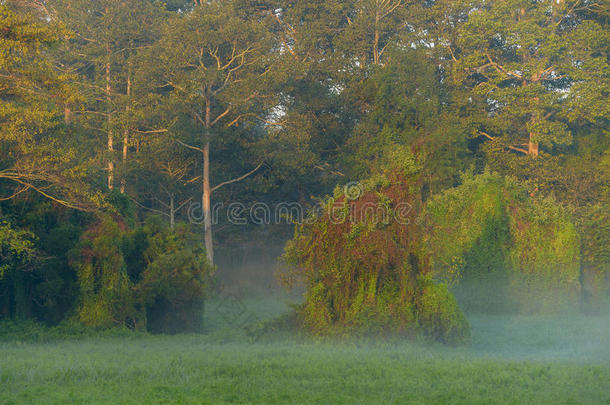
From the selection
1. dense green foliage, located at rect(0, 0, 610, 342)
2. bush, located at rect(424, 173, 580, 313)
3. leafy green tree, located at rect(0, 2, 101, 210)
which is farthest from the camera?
bush, located at rect(424, 173, 580, 313)

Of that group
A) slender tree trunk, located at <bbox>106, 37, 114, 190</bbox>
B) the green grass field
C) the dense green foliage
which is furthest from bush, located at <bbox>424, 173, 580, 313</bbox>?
slender tree trunk, located at <bbox>106, 37, 114, 190</bbox>

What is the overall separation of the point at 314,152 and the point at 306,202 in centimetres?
294

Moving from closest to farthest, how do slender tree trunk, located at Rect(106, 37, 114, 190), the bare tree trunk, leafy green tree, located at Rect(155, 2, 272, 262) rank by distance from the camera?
1. slender tree trunk, located at Rect(106, 37, 114, 190)
2. leafy green tree, located at Rect(155, 2, 272, 262)
3. the bare tree trunk

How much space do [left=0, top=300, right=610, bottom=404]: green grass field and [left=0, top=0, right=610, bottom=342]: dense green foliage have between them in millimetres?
2649

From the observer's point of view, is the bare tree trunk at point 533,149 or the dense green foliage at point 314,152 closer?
the dense green foliage at point 314,152

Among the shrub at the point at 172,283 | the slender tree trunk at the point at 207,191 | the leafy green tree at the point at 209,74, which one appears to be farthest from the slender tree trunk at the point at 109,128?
the shrub at the point at 172,283

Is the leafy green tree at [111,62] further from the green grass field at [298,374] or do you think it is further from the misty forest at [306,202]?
the green grass field at [298,374]

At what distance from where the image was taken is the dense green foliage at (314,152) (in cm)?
1767

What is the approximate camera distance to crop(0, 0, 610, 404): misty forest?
12586mm

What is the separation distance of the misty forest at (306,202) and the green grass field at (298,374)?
77 mm

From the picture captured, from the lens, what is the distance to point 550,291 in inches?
1032

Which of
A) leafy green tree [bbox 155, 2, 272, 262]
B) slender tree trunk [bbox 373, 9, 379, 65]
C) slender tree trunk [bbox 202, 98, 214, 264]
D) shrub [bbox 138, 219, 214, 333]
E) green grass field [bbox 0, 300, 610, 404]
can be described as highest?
slender tree trunk [bbox 373, 9, 379, 65]

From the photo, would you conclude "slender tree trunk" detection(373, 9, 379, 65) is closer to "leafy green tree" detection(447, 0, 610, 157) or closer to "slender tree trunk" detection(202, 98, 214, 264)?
"leafy green tree" detection(447, 0, 610, 157)

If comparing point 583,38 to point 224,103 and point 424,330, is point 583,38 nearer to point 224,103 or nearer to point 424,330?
point 224,103
